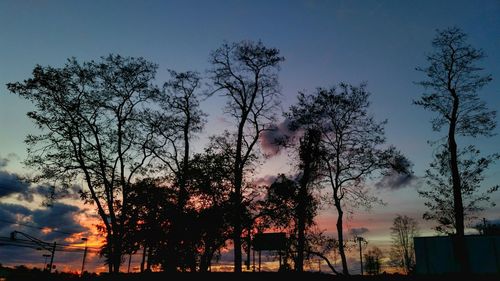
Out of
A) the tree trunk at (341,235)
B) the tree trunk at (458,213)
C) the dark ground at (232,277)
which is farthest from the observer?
the tree trunk at (341,235)

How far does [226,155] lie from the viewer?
105 ft

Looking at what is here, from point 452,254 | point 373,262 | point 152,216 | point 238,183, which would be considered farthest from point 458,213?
point 373,262

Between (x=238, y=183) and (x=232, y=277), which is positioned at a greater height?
(x=238, y=183)


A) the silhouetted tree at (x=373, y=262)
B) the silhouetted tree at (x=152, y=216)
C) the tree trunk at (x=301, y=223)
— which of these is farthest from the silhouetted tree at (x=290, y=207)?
the silhouetted tree at (x=373, y=262)

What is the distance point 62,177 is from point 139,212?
8313 mm

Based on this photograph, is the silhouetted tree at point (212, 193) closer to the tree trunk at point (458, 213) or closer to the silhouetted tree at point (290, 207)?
the silhouetted tree at point (290, 207)

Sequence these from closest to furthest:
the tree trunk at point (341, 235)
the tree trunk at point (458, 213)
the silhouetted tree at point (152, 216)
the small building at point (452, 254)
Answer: the tree trunk at point (458, 213) → the tree trunk at point (341, 235) → the small building at point (452, 254) → the silhouetted tree at point (152, 216)

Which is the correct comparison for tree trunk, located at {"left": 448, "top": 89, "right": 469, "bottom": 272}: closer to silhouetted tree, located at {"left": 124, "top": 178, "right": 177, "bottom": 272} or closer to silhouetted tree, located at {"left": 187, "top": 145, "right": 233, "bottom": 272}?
silhouetted tree, located at {"left": 187, "top": 145, "right": 233, "bottom": 272}

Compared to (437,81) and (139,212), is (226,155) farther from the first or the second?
(437,81)

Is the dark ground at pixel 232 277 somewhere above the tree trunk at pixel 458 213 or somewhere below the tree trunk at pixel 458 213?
below

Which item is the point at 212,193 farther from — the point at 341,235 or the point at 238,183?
the point at 341,235

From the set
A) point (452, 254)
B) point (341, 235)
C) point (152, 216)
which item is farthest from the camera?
point (152, 216)

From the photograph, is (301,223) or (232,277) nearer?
(232,277)

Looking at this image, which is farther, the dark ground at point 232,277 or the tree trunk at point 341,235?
the tree trunk at point 341,235
